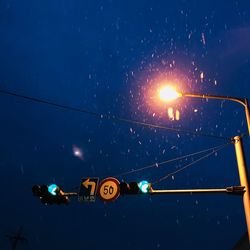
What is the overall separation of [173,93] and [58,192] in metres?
4.01

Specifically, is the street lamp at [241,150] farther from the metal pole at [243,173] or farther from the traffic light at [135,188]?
the traffic light at [135,188]

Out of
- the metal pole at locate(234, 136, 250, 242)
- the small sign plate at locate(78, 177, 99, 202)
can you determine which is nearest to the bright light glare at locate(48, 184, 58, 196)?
the small sign plate at locate(78, 177, 99, 202)

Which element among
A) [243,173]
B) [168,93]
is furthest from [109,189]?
[243,173]

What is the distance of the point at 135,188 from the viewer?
8977 mm

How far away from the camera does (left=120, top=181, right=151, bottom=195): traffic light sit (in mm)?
8977

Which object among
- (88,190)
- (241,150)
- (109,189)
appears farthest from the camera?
(88,190)

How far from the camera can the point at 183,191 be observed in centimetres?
884

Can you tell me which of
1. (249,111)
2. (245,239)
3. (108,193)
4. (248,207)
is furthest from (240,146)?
(245,239)

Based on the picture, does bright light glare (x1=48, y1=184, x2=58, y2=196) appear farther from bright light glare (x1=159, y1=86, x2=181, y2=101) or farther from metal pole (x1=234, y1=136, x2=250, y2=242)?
metal pole (x1=234, y1=136, x2=250, y2=242)

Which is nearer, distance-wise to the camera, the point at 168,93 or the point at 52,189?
the point at 52,189

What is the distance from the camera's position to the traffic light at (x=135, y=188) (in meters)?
8.98

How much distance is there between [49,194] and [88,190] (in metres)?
1.05

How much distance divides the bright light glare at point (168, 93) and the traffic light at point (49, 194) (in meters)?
3.70

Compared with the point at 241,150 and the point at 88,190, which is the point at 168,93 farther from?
the point at 88,190
